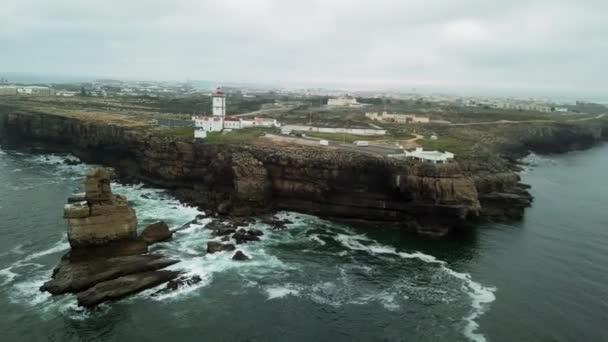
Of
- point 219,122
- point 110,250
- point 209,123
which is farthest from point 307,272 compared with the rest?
point 219,122

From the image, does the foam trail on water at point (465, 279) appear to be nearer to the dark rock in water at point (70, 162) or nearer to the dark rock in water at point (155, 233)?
the dark rock in water at point (155, 233)

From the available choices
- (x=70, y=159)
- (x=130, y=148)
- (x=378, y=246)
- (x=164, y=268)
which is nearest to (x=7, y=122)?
(x=70, y=159)

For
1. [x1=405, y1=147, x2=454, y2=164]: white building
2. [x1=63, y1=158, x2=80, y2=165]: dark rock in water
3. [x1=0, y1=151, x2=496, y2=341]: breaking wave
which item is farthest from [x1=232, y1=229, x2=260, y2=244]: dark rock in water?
[x1=63, y1=158, x2=80, y2=165]: dark rock in water

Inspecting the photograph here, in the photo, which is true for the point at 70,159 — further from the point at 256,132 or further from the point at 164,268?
the point at 164,268

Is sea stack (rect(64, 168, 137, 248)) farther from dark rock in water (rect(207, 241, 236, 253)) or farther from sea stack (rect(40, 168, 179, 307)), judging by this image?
dark rock in water (rect(207, 241, 236, 253))

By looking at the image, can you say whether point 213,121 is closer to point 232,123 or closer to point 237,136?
point 232,123
